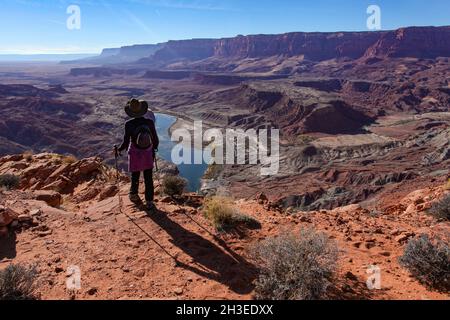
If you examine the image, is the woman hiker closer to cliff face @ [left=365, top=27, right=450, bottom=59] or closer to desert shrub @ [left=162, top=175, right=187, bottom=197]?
desert shrub @ [left=162, top=175, right=187, bottom=197]

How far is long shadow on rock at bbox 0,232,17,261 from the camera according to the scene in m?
5.50

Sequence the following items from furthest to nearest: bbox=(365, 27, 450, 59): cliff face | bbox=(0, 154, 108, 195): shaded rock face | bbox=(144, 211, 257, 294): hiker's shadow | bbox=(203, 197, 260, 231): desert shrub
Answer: bbox=(365, 27, 450, 59): cliff face → bbox=(0, 154, 108, 195): shaded rock face → bbox=(203, 197, 260, 231): desert shrub → bbox=(144, 211, 257, 294): hiker's shadow

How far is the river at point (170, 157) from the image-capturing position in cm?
4919

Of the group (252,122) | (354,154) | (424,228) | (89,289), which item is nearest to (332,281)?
(89,289)

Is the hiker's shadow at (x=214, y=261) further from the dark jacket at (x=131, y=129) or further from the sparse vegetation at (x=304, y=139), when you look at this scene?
the sparse vegetation at (x=304, y=139)

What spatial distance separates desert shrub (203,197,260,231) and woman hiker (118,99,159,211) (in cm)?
116

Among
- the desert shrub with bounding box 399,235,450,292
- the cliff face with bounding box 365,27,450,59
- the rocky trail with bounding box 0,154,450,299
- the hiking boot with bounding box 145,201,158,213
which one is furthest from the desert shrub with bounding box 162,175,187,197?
the cliff face with bounding box 365,27,450,59

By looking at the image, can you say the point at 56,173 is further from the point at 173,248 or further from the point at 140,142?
the point at 173,248

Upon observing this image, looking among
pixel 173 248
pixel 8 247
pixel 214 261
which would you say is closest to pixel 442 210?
pixel 214 261

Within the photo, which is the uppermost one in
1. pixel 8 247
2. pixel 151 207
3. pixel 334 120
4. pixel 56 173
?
pixel 151 207

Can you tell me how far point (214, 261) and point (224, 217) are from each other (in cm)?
118

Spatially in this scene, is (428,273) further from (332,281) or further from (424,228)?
(424,228)

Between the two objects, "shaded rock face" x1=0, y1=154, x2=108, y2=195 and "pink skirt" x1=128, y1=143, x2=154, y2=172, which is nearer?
"pink skirt" x1=128, y1=143, x2=154, y2=172

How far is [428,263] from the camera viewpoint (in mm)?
4445
